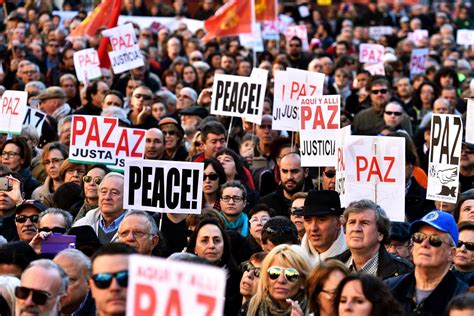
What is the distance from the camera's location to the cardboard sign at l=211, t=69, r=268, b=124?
1673 cm

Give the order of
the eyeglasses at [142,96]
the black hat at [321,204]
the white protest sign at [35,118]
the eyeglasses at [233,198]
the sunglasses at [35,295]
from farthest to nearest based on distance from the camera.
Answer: the eyeglasses at [142,96]
the white protest sign at [35,118]
the eyeglasses at [233,198]
the black hat at [321,204]
the sunglasses at [35,295]

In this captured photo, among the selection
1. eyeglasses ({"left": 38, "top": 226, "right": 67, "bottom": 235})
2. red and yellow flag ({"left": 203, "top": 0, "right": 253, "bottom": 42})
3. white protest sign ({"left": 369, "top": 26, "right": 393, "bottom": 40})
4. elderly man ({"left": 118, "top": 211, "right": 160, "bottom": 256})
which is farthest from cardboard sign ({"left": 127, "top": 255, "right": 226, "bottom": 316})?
white protest sign ({"left": 369, "top": 26, "right": 393, "bottom": 40})

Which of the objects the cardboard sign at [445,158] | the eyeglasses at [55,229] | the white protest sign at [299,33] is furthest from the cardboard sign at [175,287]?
the white protest sign at [299,33]

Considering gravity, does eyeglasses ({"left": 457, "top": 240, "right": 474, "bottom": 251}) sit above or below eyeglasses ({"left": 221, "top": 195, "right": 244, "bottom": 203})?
below

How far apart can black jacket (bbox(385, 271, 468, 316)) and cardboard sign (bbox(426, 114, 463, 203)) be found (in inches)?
Answer: 134

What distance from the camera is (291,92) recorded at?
1641cm

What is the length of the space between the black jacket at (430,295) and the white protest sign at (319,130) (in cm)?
456

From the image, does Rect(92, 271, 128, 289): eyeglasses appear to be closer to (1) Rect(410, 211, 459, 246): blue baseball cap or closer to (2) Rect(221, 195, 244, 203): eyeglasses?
(1) Rect(410, 211, 459, 246): blue baseball cap

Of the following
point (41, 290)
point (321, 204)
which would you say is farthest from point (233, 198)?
point (41, 290)

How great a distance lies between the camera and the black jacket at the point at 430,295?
29.0ft

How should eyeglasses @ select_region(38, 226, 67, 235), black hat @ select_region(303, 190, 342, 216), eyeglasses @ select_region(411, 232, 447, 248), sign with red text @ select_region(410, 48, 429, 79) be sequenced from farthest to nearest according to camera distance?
sign with red text @ select_region(410, 48, 429, 79), eyeglasses @ select_region(38, 226, 67, 235), black hat @ select_region(303, 190, 342, 216), eyeglasses @ select_region(411, 232, 447, 248)

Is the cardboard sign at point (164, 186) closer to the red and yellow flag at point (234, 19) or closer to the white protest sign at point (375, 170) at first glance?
the white protest sign at point (375, 170)

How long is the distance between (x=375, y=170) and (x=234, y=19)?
1280 cm

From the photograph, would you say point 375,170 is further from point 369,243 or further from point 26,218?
point 26,218
